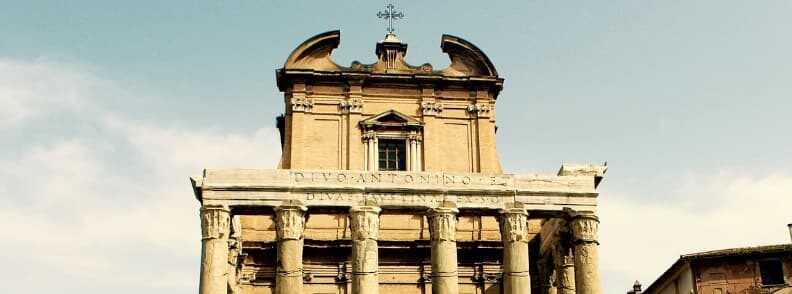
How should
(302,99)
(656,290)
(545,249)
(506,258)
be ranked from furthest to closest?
(656,290), (302,99), (545,249), (506,258)

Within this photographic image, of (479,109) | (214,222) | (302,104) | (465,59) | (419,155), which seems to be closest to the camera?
(214,222)

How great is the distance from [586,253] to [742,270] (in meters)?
12.3

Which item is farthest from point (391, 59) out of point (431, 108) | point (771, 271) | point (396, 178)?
point (771, 271)

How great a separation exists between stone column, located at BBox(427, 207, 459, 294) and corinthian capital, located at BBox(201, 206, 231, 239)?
5846 millimetres

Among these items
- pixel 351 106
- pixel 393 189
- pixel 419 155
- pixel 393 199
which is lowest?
pixel 393 199

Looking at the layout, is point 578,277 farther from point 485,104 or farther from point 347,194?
point 485,104

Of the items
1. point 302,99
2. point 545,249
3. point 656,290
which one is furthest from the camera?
point 656,290

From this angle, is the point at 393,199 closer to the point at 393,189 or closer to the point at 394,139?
the point at 393,189

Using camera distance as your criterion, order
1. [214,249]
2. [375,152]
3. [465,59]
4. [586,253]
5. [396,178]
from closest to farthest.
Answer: [214,249]
[586,253]
[396,178]
[375,152]
[465,59]

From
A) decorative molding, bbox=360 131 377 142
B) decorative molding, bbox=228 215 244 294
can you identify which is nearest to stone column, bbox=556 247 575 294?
decorative molding, bbox=360 131 377 142

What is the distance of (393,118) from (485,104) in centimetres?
351

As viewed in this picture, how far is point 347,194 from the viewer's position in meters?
26.2

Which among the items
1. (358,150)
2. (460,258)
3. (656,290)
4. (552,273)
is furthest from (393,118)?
(656,290)

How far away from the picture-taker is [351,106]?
32.7 m
